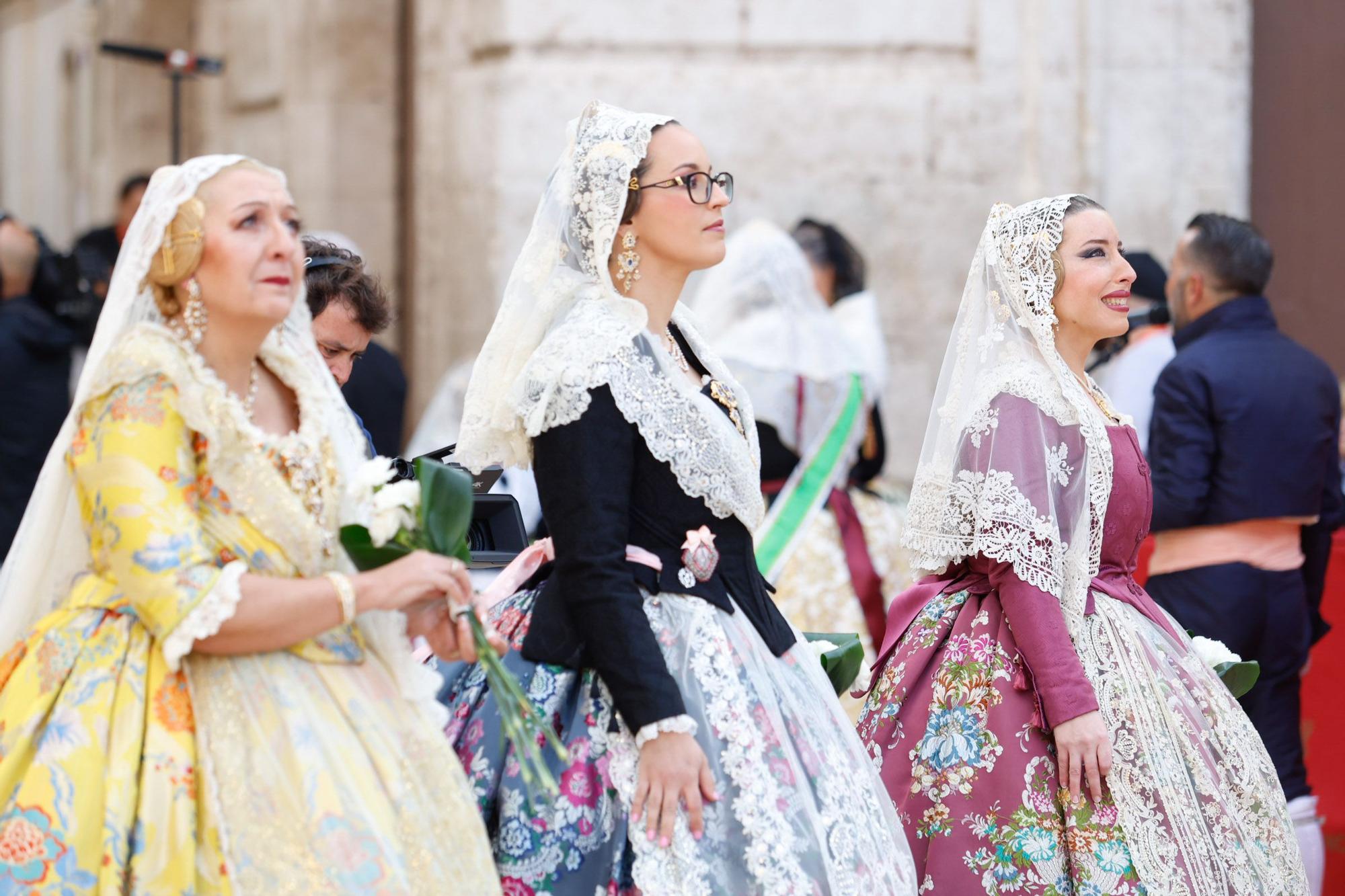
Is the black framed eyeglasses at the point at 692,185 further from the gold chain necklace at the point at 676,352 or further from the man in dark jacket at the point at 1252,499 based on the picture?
the man in dark jacket at the point at 1252,499

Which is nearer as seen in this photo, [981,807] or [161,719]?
[161,719]

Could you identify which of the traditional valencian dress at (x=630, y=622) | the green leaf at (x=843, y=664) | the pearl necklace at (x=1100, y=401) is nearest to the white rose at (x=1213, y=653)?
the pearl necklace at (x=1100, y=401)

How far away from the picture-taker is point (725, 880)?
2.81m

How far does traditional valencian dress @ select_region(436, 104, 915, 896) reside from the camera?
9.25ft

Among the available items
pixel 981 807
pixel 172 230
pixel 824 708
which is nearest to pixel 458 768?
pixel 824 708

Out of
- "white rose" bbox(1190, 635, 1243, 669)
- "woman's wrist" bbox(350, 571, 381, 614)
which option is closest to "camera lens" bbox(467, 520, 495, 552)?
"woman's wrist" bbox(350, 571, 381, 614)

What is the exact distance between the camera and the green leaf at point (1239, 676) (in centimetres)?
389

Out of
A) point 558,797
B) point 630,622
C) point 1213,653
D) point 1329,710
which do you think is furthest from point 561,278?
point 1329,710

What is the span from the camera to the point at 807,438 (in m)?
6.13

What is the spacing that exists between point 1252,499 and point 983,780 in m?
1.76

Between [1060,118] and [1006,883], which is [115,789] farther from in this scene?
[1060,118]

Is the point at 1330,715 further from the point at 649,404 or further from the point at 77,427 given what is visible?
the point at 77,427

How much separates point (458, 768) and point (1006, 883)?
1288 millimetres

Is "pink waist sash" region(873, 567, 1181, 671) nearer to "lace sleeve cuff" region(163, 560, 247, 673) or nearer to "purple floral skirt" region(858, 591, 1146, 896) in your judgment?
"purple floral skirt" region(858, 591, 1146, 896)
